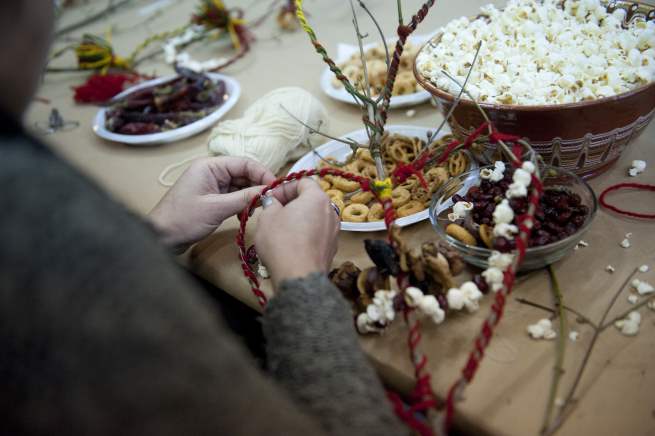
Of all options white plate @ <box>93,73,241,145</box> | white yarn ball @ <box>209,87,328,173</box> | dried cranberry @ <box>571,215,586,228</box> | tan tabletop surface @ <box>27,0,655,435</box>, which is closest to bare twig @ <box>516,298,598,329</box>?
tan tabletop surface @ <box>27,0,655,435</box>

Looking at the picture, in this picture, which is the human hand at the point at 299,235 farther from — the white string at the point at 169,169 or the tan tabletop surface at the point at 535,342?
the white string at the point at 169,169

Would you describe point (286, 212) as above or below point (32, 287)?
below

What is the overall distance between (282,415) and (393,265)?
33cm

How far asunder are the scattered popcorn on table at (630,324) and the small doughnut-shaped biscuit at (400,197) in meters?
0.38

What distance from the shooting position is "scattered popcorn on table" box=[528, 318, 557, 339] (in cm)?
63

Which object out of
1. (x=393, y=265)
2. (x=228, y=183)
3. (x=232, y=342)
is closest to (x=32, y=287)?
(x=232, y=342)

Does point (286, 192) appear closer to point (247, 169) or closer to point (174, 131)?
point (247, 169)

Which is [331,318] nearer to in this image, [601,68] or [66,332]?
[66,332]

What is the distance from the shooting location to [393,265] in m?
0.68

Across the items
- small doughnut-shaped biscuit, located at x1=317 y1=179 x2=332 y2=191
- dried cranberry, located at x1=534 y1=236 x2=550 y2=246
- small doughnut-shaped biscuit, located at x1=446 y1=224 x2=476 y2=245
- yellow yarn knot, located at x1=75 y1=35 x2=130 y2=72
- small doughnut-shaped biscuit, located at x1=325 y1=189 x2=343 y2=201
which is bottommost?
yellow yarn knot, located at x1=75 y1=35 x2=130 y2=72

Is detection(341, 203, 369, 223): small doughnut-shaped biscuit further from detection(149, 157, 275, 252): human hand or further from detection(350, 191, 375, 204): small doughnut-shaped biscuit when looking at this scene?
detection(149, 157, 275, 252): human hand

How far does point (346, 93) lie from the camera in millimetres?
1289

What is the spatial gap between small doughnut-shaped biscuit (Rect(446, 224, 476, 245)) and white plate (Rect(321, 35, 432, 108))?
53 cm

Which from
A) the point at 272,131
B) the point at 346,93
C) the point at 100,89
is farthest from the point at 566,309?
the point at 100,89
